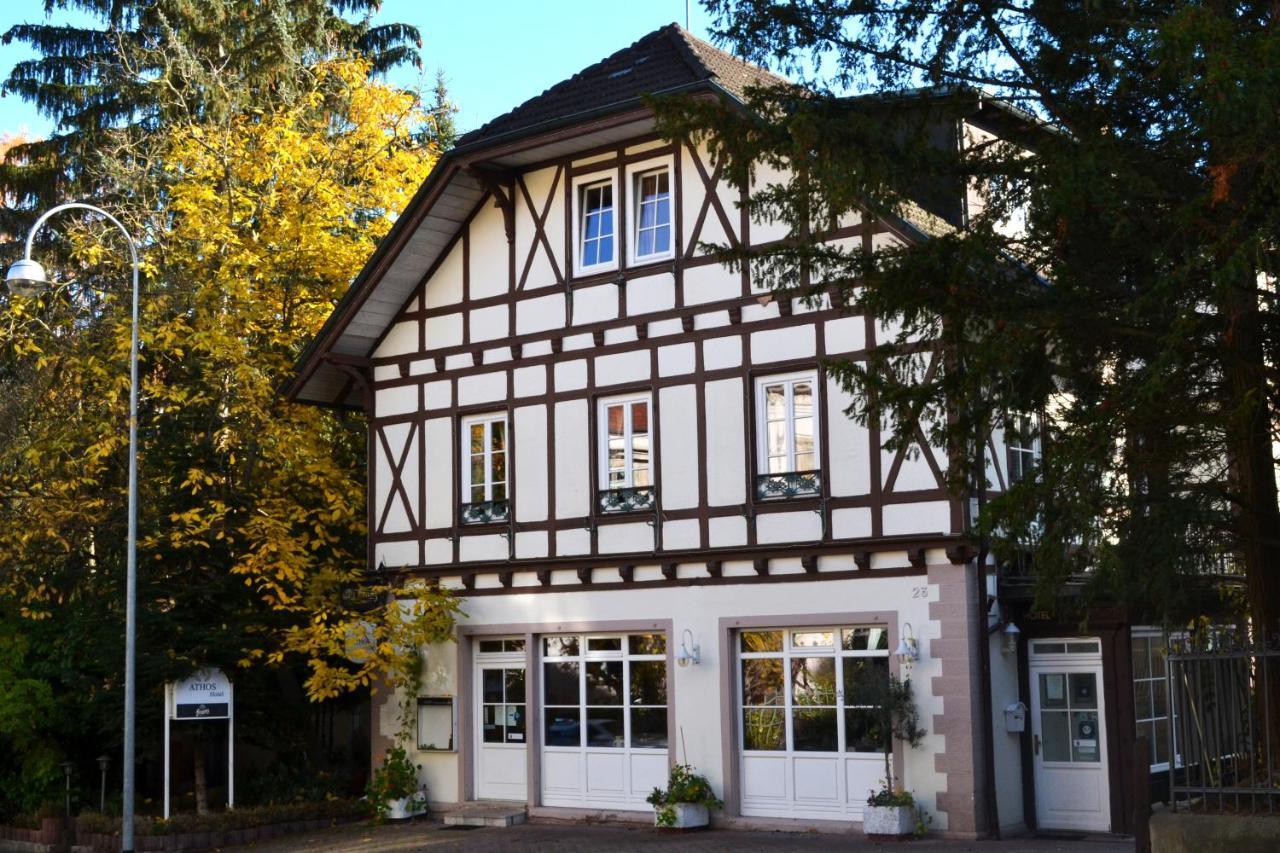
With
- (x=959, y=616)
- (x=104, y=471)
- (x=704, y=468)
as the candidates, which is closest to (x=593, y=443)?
(x=704, y=468)

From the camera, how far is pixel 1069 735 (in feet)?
60.7

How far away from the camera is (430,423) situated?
2281 centimetres

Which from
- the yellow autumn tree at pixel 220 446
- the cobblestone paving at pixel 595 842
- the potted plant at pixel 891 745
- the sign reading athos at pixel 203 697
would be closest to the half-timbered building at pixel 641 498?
the potted plant at pixel 891 745

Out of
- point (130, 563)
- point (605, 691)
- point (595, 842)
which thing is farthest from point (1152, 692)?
point (130, 563)

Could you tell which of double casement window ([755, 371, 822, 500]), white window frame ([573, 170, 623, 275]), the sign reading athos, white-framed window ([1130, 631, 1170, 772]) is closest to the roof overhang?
white window frame ([573, 170, 623, 275])

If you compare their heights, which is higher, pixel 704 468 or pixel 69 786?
pixel 704 468

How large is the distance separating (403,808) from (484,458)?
463 centimetres

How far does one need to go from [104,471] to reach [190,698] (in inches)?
154

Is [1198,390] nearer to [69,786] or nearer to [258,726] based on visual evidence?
[258,726]

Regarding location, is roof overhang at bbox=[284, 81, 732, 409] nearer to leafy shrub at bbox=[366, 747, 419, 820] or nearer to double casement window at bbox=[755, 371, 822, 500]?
double casement window at bbox=[755, 371, 822, 500]

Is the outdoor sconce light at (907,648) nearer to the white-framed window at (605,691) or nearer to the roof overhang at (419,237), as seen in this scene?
the white-framed window at (605,691)

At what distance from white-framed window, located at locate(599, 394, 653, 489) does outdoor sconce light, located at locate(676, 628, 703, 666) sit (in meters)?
1.91

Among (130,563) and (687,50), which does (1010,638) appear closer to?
(687,50)

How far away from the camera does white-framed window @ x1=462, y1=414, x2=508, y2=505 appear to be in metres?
22.1
